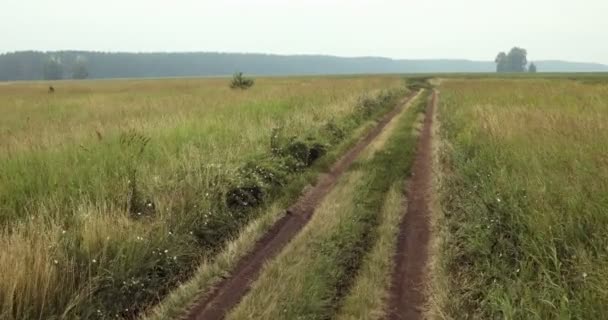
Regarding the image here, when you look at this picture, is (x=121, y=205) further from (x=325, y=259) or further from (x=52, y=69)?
(x=52, y=69)

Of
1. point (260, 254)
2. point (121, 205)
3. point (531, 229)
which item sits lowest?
point (260, 254)

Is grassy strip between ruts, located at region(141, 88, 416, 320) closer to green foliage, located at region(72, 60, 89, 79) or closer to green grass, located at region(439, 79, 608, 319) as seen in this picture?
green grass, located at region(439, 79, 608, 319)

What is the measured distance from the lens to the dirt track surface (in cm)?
459

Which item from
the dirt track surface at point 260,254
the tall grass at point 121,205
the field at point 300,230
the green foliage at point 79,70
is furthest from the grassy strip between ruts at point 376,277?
the green foliage at point 79,70

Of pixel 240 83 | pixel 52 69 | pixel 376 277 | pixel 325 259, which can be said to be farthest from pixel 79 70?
pixel 376 277

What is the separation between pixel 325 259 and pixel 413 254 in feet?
3.75

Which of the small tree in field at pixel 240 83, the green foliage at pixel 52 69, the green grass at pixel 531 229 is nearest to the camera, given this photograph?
the green grass at pixel 531 229

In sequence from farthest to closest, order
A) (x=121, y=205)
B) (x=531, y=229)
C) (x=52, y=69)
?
(x=52, y=69) < (x=121, y=205) < (x=531, y=229)

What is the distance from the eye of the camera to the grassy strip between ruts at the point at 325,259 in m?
4.45

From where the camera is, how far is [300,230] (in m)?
6.64

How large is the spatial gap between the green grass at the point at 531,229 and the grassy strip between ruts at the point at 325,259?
1051 millimetres

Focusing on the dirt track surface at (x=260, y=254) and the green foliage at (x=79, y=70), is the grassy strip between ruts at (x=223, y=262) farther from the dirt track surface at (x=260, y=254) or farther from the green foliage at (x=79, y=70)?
the green foliage at (x=79, y=70)

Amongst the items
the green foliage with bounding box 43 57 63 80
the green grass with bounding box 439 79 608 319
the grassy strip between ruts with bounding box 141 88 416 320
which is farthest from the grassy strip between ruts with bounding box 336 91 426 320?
the green foliage with bounding box 43 57 63 80

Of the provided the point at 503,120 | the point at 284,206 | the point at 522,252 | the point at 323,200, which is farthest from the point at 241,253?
the point at 503,120
